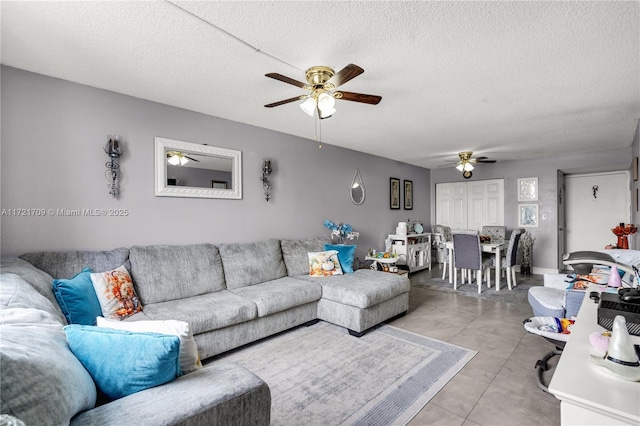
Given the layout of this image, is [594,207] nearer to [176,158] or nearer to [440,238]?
[440,238]

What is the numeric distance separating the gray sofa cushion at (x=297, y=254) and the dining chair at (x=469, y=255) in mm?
2334

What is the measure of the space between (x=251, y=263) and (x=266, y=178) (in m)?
1.16

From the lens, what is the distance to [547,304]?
8.42 ft

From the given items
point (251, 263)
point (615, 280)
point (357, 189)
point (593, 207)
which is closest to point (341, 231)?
point (357, 189)

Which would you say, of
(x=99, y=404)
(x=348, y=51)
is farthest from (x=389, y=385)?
(x=348, y=51)

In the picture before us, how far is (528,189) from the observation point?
20.2ft

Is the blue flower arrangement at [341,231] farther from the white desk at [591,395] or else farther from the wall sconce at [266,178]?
the white desk at [591,395]

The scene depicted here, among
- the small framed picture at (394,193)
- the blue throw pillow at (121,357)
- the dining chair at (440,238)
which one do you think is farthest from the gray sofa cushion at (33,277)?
the dining chair at (440,238)

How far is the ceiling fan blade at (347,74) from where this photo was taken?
1.90m

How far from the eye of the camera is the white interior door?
5688 mm

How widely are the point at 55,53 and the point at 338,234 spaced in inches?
144

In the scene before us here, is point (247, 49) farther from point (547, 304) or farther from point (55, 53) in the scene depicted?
point (547, 304)

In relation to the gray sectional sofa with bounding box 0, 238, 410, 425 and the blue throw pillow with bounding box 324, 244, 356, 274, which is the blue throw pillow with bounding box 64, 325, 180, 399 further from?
the blue throw pillow with bounding box 324, 244, 356, 274

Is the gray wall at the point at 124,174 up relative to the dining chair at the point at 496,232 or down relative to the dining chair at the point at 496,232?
up
